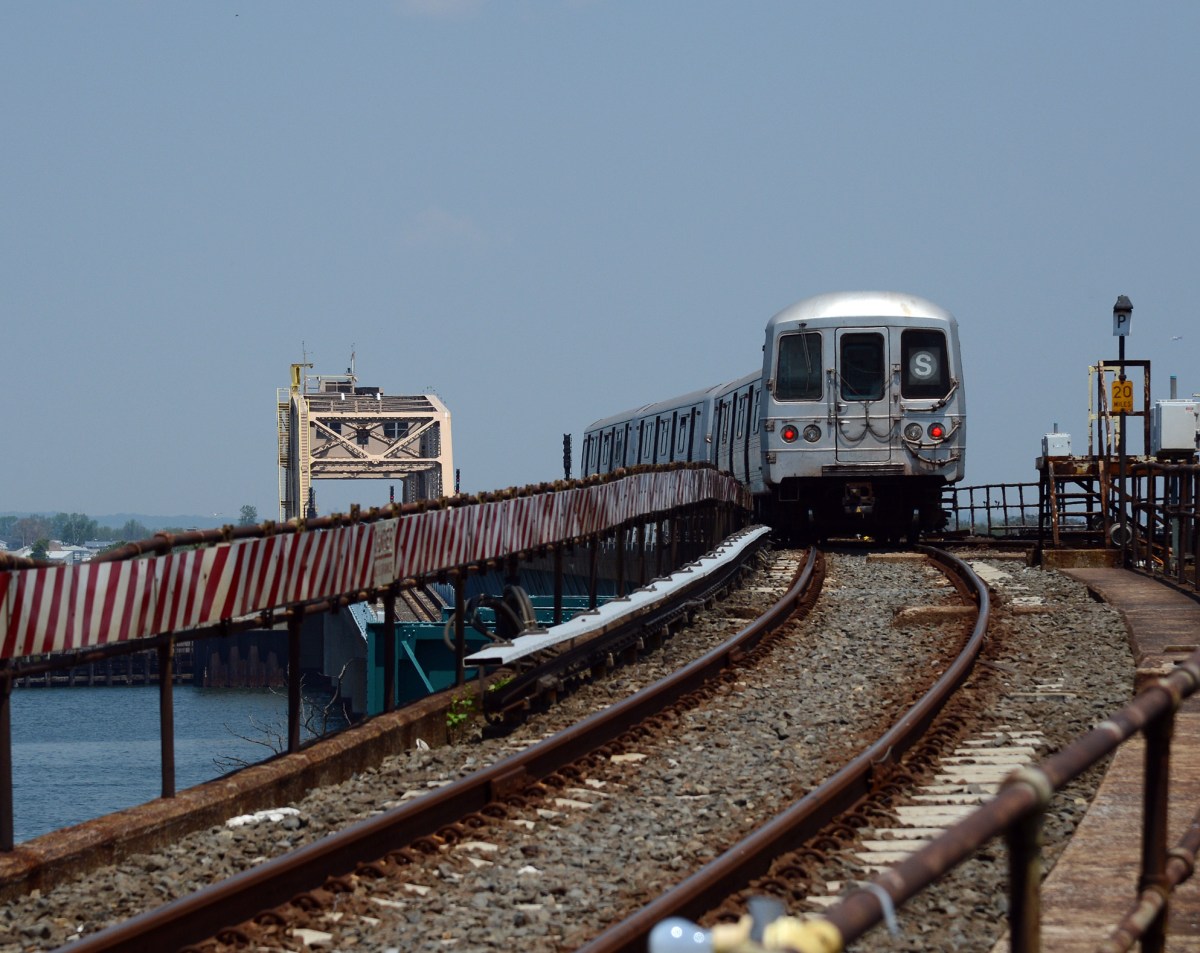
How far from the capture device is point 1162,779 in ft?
12.3

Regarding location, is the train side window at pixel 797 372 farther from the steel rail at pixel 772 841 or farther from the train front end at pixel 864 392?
the steel rail at pixel 772 841

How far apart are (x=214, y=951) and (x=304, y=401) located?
126679mm

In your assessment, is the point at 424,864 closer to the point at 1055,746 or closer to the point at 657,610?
the point at 1055,746

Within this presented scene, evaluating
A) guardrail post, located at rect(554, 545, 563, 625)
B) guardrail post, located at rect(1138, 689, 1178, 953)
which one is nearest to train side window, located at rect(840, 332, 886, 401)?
guardrail post, located at rect(554, 545, 563, 625)

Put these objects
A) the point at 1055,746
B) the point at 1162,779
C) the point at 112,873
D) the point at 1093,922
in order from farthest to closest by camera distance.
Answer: the point at 1055,746 → the point at 112,873 → the point at 1093,922 → the point at 1162,779

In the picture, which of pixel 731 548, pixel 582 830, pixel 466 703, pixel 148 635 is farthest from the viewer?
pixel 731 548

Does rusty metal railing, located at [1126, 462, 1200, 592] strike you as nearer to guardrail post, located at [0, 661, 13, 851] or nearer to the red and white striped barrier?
the red and white striped barrier

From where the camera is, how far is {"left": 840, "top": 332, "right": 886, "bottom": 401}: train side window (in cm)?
2269

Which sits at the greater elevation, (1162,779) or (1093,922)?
(1162,779)

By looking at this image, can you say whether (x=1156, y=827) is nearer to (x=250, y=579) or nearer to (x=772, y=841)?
(x=772, y=841)

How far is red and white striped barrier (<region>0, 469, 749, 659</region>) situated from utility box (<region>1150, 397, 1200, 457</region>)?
1296 inches

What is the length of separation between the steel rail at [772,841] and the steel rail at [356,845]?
1382 millimetres

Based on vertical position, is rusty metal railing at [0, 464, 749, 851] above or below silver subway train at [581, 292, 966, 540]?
below

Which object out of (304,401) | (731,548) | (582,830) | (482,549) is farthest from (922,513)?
(304,401)
